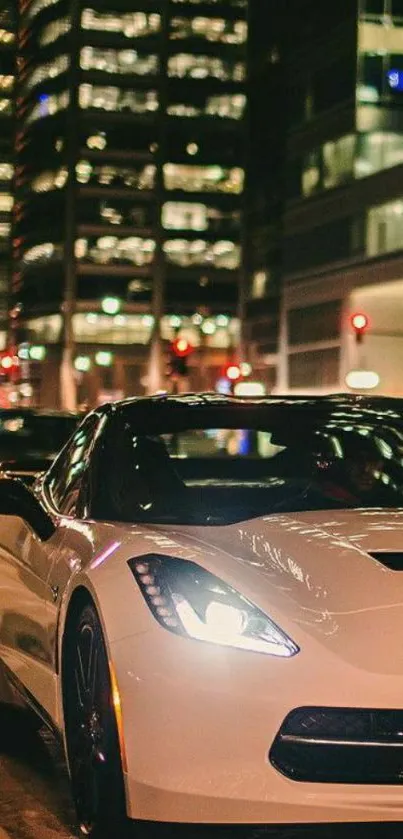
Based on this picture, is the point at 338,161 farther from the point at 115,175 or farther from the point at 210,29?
the point at 210,29

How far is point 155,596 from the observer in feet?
13.6

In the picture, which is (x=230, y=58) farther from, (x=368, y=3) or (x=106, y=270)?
(x=368, y=3)

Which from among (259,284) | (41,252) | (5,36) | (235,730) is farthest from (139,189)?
(235,730)

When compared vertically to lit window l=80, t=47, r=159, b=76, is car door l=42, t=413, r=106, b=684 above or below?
below

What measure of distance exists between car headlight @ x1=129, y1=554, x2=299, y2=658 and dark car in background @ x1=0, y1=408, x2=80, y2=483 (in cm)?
1258

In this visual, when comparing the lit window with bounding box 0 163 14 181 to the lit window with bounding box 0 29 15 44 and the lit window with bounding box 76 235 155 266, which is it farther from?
the lit window with bounding box 76 235 155 266

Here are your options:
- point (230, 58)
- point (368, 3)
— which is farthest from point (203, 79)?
point (368, 3)

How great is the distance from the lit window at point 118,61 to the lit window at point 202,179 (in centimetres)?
819

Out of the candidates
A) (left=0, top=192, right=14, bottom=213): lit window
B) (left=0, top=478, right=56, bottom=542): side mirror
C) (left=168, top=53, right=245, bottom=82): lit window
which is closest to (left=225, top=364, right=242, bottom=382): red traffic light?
(left=0, top=478, right=56, bottom=542): side mirror

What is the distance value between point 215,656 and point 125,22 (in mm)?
125724

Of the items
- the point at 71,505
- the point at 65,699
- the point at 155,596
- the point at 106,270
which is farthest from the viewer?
the point at 106,270

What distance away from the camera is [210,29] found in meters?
124

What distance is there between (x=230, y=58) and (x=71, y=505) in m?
122

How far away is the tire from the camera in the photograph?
407 cm
